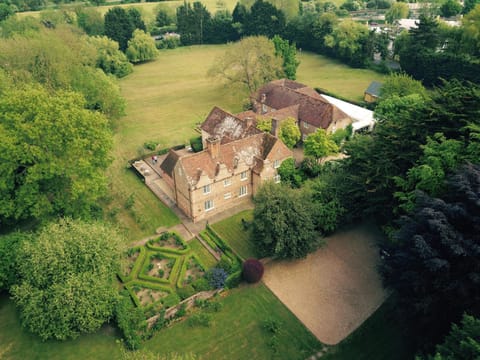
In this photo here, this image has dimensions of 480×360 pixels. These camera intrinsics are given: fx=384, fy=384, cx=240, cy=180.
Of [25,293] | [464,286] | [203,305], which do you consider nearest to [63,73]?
[25,293]

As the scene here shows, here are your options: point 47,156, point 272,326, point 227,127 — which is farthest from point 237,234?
point 47,156

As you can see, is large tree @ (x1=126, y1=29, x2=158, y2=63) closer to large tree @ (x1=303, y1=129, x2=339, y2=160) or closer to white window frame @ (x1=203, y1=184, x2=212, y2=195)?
large tree @ (x1=303, y1=129, x2=339, y2=160)

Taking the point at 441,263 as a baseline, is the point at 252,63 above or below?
below

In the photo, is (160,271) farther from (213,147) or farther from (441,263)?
(441,263)

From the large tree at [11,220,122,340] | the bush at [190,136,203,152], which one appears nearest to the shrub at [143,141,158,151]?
the bush at [190,136,203,152]

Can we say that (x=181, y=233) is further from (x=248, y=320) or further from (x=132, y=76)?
(x=132, y=76)

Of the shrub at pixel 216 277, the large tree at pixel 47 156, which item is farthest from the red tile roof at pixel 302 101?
the large tree at pixel 47 156
